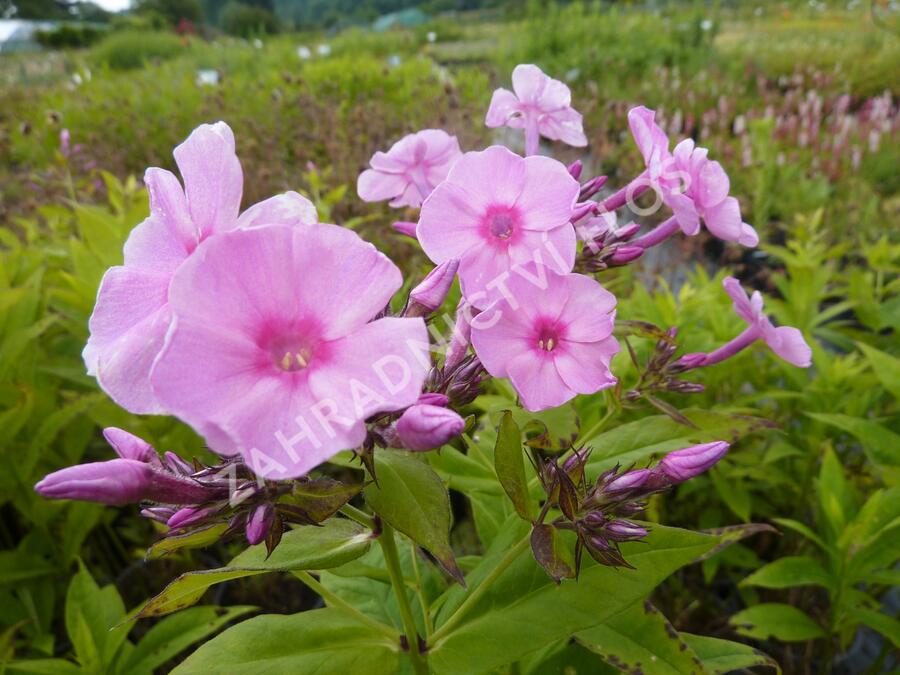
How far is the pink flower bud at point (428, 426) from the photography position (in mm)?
573

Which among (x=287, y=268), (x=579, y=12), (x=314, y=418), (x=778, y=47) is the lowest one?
(x=778, y=47)

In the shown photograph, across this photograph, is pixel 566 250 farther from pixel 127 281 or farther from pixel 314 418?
pixel 127 281

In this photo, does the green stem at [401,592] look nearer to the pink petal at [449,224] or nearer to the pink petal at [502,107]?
the pink petal at [449,224]

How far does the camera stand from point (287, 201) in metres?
0.65

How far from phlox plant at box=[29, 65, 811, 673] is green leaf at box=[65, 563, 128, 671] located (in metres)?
0.54

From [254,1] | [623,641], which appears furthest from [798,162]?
[254,1]

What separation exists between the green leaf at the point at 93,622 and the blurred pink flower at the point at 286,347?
938 millimetres

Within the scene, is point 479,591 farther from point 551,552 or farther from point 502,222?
point 502,222

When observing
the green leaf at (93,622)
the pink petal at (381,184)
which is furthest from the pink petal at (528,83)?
the green leaf at (93,622)

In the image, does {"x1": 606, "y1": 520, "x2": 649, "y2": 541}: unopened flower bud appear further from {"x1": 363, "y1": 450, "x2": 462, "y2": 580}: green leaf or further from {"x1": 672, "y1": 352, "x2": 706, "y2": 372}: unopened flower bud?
{"x1": 672, "y1": 352, "x2": 706, "y2": 372}: unopened flower bud

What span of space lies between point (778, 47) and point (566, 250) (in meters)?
11.4

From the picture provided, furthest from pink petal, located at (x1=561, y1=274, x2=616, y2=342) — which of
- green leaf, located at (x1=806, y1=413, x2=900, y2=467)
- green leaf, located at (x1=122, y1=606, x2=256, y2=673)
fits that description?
green leaf, located at (x1=122, y1=606, x2=256, y2=673)

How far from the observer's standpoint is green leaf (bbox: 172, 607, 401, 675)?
83 centimetres

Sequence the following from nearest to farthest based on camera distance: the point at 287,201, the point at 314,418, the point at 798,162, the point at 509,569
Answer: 1. the point at 314,418
2. the point at 287,201
3. the point at 509,569
4. the point at 798,162
